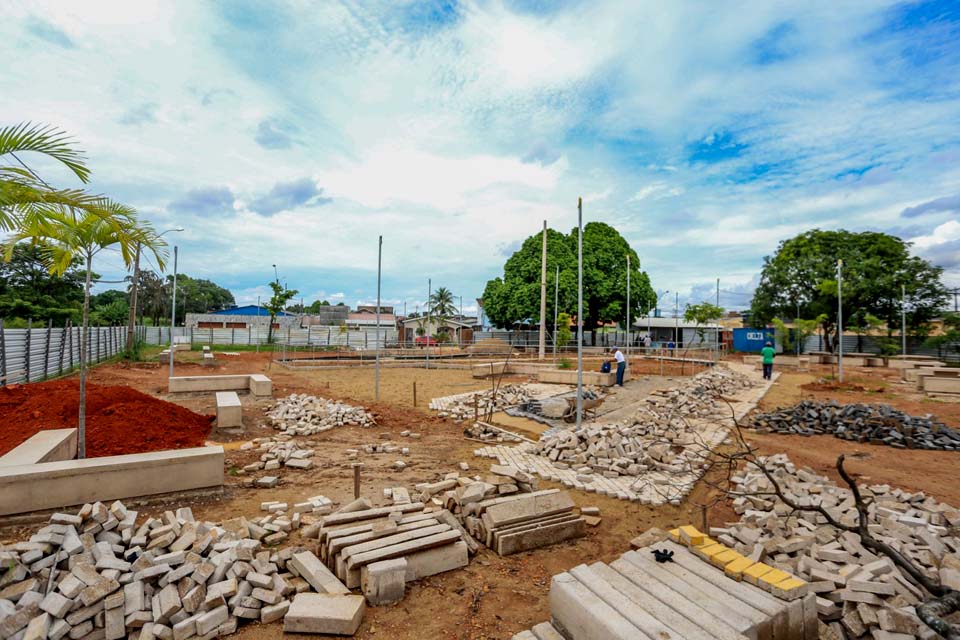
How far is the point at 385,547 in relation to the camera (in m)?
4.40

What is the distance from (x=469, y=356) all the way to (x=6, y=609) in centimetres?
2686

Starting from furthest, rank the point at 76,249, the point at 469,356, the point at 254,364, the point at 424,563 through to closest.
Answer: the point at 469,356, the point at 254,364, the point at 76,249, the point at 424,563

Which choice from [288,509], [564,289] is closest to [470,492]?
[288,509]

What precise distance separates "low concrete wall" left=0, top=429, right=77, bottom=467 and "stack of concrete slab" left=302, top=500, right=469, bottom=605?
3.53m

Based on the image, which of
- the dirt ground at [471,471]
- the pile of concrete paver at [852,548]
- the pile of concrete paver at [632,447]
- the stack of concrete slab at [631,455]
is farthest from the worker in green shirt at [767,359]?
the pile of concrete paver at [852,548]

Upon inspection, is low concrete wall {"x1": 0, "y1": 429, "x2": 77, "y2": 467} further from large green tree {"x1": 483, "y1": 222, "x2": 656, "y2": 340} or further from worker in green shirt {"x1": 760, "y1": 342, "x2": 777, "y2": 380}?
large green tree {"x1": 483, "y1": 222, "x2": 656, "y2": 340}

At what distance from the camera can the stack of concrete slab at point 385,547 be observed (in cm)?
410

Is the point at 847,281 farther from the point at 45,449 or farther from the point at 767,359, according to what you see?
the point at 45,449

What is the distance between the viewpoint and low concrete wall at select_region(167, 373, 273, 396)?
45.5ft

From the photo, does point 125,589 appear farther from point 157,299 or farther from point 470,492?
point 157,299

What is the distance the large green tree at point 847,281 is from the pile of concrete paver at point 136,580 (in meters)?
35.3

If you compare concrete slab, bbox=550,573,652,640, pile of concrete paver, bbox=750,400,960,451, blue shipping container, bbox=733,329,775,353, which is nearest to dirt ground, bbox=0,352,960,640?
pile of concrete paver, bbox=750,400,960,451

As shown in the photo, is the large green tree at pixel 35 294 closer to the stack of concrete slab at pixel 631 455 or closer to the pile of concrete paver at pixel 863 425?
the stack of concrete slab at pixel 631 455

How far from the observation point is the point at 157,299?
53.1m
